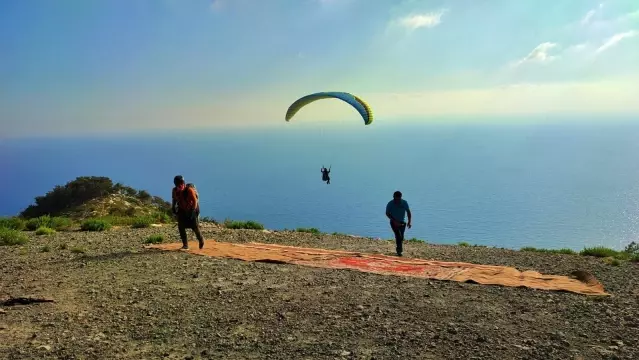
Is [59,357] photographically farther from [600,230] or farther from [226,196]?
[226,196]

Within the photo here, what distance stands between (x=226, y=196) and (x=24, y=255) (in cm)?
16930

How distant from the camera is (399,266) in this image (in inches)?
411

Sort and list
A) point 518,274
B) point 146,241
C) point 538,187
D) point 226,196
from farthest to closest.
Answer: point 226,196, point 538,187, point 146,241, point 518,274

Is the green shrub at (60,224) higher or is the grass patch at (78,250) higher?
the green shrub at (60,224)

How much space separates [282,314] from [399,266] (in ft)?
14.0

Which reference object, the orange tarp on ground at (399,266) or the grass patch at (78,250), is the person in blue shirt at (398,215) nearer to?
the orange tarp on ground at (399,266)

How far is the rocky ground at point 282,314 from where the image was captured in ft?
18.9

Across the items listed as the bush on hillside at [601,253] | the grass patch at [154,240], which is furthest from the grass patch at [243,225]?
the bush on hillside at [601,253]

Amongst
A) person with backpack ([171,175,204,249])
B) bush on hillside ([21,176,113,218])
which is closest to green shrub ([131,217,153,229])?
person with backpack ([171,175,204,249])

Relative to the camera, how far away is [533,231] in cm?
9262

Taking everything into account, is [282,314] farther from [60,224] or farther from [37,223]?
[37,223]

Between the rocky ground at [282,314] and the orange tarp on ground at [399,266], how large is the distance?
0.46m

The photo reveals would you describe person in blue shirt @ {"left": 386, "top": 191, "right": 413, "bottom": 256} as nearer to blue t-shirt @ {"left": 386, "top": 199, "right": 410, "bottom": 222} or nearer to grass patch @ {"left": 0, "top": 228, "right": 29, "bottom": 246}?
blue t-shirt @ {"left": 386, "top": 199, "right": 410, "bottom": 222}

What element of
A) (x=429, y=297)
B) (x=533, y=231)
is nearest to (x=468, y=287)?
(x=429, y=297)
